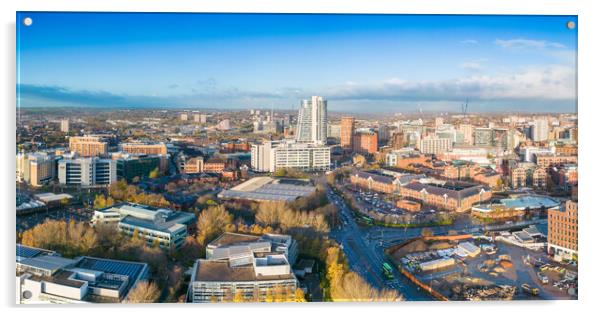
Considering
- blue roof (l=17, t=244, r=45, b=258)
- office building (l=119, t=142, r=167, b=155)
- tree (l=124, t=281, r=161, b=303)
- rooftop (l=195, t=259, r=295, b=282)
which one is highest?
office building (l=119, t=142, r=167, b=155)

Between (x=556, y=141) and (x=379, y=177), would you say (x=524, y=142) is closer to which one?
(x=556, y=141)

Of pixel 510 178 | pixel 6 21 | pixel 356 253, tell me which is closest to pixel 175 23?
pixel 6 21

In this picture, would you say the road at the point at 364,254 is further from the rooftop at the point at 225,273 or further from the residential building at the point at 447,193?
the residential building at the point at 447,193

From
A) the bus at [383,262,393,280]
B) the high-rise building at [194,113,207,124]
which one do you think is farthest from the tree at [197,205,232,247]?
the bus at [383,262,393,280]

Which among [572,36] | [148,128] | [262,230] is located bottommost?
[262,230]

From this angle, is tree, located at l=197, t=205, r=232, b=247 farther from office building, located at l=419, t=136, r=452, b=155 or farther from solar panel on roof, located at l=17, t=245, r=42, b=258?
office building, located at l=419, t=136, r=452, b=155
